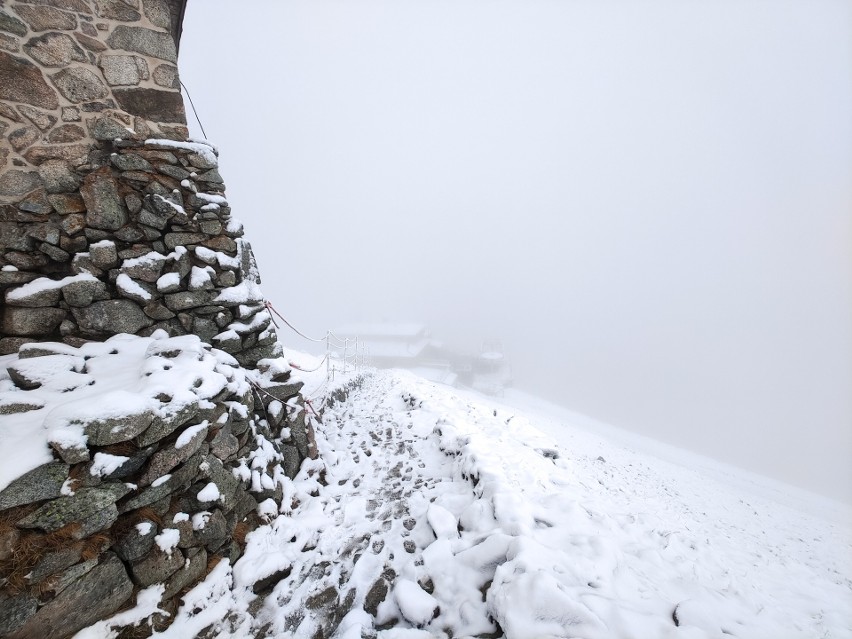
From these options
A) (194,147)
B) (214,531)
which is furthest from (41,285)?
(214,531)

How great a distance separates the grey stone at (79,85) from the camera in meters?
5.03

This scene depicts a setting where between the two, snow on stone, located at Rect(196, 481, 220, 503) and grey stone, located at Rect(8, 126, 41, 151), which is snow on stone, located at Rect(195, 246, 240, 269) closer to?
grey stone, located at Rect(8, 126, 41, 151)

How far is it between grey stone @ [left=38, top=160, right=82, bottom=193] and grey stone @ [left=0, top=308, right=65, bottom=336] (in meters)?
1.98

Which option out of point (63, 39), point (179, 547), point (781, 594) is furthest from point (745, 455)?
point (63, 39)

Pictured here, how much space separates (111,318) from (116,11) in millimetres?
5694

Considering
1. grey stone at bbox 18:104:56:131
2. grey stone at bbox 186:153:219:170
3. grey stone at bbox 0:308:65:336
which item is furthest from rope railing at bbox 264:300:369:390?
grey stone at bbox 18:104:56:131

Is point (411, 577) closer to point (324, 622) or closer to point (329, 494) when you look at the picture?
point (324, 622)

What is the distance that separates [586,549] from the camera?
386 cm

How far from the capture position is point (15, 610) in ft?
8.50

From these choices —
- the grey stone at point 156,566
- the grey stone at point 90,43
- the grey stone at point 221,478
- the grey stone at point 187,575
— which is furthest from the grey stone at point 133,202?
the grey stone at point 187,575

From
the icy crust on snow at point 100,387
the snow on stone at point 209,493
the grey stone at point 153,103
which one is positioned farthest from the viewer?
the grey stone at point 153,103

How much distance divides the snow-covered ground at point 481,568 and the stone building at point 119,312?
57 cm

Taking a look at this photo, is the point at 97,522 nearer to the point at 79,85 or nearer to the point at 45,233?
the point at 45,233

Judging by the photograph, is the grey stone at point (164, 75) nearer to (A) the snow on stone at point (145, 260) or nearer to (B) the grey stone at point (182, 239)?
(B) the grey stone at point (182, 239)
